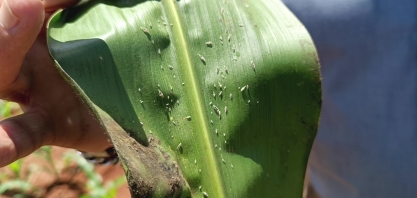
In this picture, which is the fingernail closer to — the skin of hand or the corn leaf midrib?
the skin of hand

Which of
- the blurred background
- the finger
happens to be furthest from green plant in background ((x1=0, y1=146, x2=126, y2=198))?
the finger

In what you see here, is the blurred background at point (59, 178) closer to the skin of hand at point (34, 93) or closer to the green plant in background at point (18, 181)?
the green plant in background at point (18, 181)

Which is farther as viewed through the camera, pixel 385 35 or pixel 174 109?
pixel 385 35

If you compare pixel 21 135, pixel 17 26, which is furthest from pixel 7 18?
pixel 21 135

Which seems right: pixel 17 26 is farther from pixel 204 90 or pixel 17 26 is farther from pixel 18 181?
pixel 18 181

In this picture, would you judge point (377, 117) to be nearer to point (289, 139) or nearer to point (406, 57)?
point (406, 57)

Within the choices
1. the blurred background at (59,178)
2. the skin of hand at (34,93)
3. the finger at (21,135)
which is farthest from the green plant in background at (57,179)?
the finger at (21,135)

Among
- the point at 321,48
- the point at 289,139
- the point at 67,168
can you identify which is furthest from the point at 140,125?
the point at 67,168
